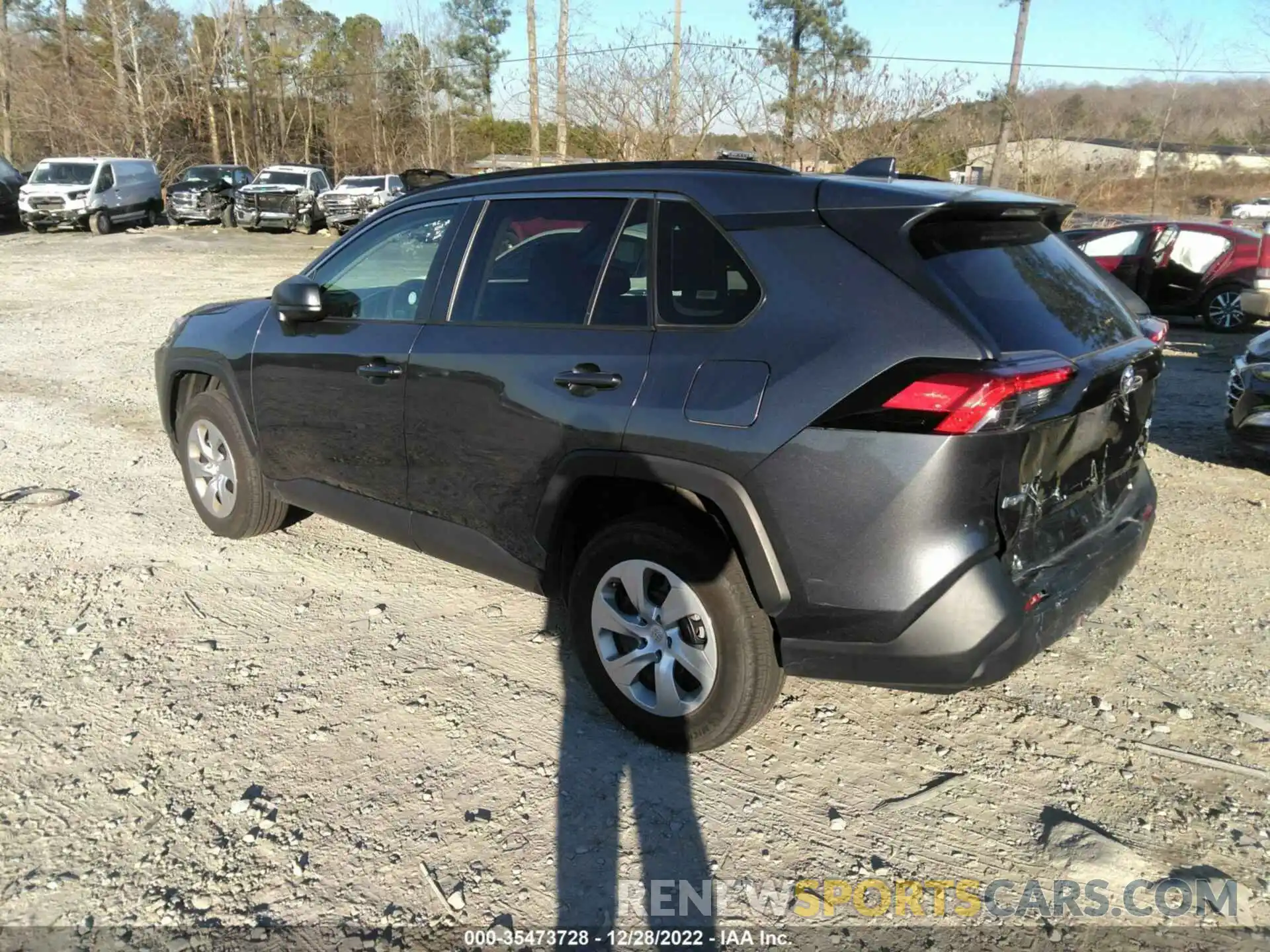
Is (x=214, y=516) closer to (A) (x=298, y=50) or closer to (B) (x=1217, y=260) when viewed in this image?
(B) (x=1217, y=260)

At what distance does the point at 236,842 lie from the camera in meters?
2.61

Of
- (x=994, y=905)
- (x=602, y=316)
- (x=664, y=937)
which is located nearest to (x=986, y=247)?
(x=602, y=316)

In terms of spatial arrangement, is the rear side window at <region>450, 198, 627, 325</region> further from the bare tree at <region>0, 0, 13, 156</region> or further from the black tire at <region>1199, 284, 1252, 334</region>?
the bare tree at <region>0, 0, 13, 156</region>

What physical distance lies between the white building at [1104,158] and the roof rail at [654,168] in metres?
19.7

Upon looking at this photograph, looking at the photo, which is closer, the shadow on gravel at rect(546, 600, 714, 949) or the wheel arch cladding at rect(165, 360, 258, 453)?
the shadow on gravel at rect(546, 600, 714, 949)

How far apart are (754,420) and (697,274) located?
0.57 m

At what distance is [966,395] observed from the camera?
7.59 feet

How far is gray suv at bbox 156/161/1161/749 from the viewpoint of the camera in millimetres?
2412

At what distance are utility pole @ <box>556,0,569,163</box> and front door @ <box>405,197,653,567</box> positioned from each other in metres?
21.9

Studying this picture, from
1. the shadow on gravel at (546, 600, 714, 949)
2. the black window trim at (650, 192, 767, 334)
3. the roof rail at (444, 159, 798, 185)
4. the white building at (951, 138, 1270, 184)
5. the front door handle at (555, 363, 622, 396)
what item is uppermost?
the white building at (951, 138, 1270, 184)

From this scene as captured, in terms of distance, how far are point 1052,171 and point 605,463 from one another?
31.9 m

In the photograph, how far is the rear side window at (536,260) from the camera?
3145mm

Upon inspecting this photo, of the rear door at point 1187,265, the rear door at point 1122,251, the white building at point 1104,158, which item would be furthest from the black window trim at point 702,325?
the white building at point 1104,158

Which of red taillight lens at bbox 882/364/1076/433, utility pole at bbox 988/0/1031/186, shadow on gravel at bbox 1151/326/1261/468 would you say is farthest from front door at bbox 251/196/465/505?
utility pole at bbox 988/0/1031/186
